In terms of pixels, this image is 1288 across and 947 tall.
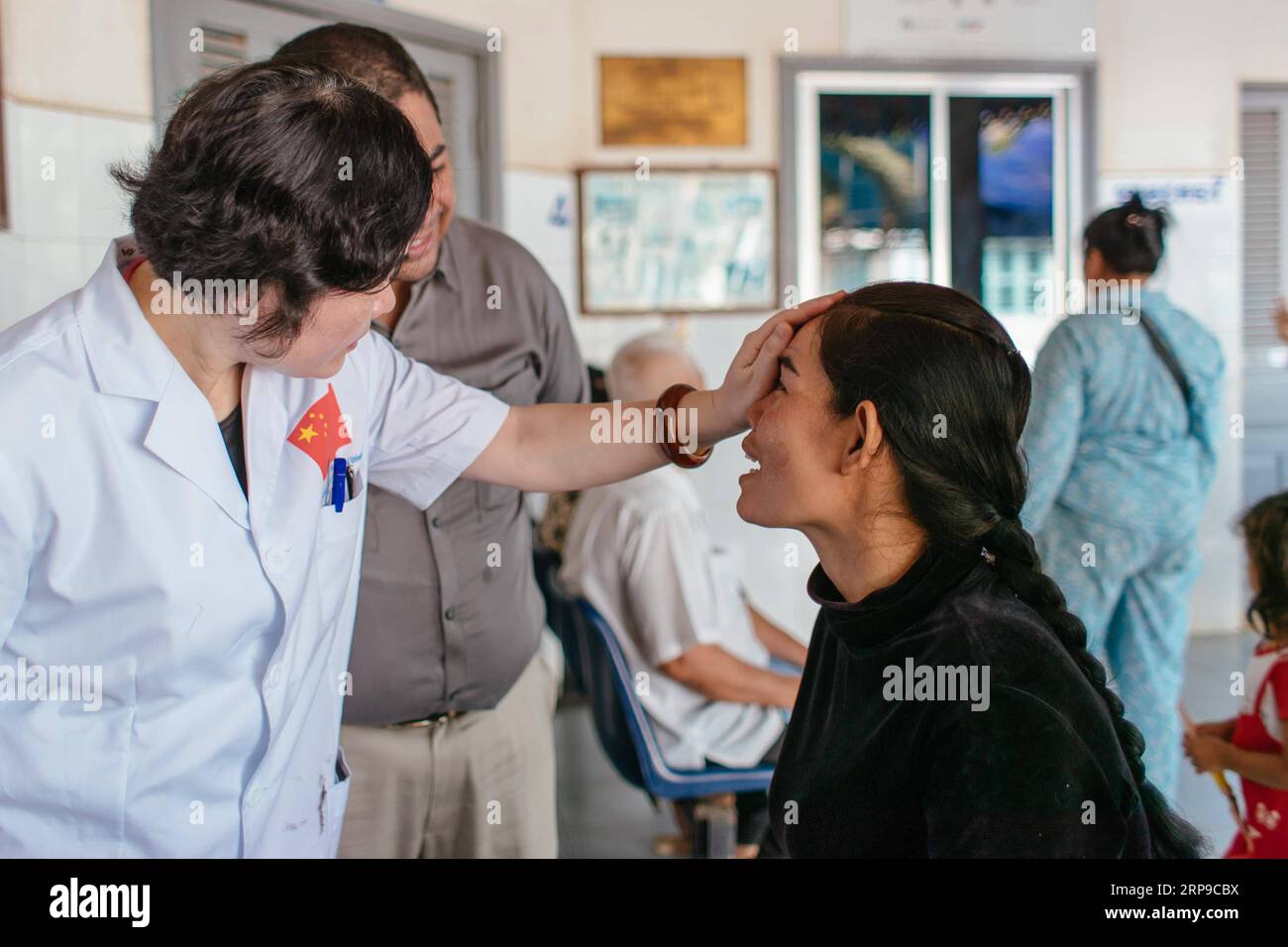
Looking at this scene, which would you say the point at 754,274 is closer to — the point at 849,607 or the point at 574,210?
the point at 574,210

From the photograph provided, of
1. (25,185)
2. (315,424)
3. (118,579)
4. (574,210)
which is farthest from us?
(574,210)

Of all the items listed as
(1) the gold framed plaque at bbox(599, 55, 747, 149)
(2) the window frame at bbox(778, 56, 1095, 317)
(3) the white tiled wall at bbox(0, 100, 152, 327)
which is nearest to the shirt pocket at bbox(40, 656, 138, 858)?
(3) the white tiled wall at bbox(0, 100, 152, 327)

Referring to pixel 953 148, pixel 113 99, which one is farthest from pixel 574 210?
pixel 113 99

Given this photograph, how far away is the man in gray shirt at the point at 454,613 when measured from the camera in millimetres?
1795

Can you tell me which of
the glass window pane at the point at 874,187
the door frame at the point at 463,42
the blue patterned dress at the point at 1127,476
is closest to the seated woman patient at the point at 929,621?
the blue patterned dress at the point at 1127,476

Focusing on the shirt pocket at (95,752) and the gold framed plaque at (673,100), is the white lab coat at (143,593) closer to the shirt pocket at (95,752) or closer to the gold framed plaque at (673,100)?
the shirt pocket at (95,752)

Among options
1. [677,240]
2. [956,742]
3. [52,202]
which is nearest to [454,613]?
[956,742]

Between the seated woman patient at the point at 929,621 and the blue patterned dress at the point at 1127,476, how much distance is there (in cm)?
154

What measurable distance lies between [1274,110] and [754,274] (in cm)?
260

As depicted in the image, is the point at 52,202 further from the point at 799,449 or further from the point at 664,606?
the point at 799,449

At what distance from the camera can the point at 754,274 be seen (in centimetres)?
541

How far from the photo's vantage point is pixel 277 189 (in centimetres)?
112

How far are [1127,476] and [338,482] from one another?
6.72 feet

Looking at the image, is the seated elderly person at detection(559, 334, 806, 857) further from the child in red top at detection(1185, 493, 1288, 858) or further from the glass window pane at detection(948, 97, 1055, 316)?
the glass window pane at detection(948, 97, 1055, 316)
